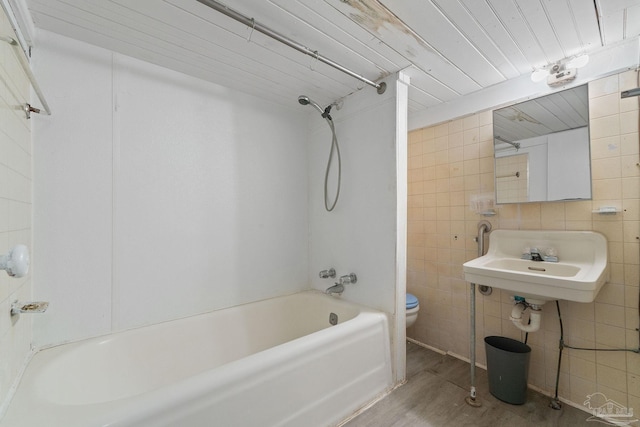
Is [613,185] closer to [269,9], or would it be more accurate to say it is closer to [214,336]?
[269,9]

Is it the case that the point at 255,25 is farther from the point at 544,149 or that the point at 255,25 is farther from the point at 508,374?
the point at 508,374

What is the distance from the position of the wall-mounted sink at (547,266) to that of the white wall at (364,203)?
521 millimetres

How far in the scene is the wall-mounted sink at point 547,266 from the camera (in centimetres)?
128

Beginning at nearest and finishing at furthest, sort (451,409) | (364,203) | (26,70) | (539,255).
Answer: (26,70) < (451,409) < (539,255) < (364,203)

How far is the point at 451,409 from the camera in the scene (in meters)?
1.54

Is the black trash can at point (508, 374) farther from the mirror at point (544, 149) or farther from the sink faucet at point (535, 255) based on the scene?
the mirror at point (544, 149)

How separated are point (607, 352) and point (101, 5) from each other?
3065mm

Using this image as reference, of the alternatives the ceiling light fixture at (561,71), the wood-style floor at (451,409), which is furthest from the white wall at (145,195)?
the ceiling light fixture at (561,71)

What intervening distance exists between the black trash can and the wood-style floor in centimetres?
5

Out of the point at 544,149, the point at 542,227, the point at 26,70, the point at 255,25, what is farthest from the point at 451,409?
the point at 26,70

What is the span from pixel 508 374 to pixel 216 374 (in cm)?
165

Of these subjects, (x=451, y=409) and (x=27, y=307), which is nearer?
(x=27, y=307)

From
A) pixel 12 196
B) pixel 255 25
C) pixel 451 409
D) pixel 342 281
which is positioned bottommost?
pixel 451 409

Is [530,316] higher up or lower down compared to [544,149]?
lower down
